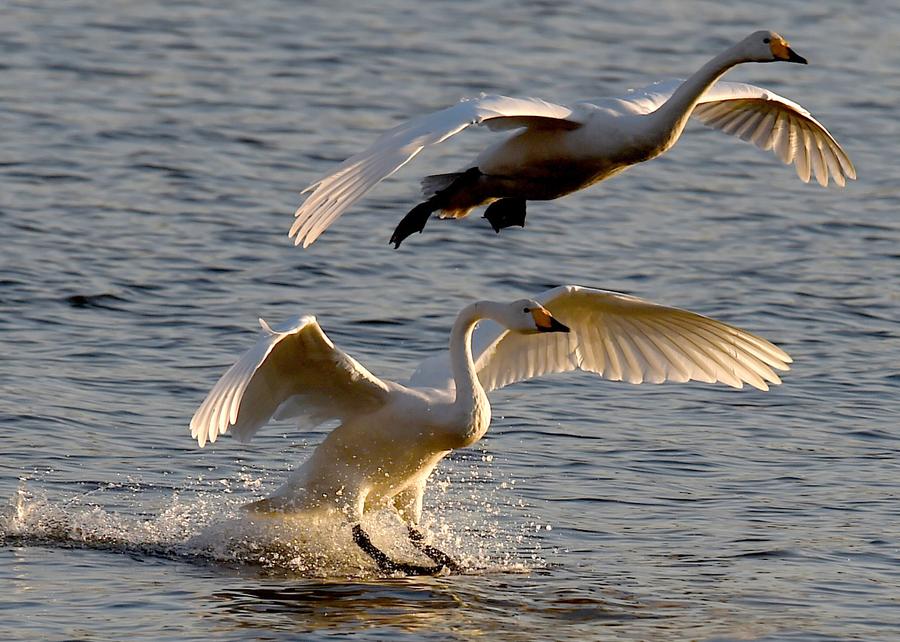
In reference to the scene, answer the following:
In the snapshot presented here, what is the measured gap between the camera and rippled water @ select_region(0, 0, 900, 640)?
30.8ft

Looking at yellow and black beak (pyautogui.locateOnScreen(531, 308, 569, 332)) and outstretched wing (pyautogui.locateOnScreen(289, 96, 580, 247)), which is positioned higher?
outstretched wing (pyautogui.locateOnScreen(289, 96, 580, 247))

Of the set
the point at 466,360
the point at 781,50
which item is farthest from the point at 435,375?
the point at 781,50

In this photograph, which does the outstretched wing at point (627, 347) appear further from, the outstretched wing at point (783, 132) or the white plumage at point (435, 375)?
the outstretched wing at point (783, 132)

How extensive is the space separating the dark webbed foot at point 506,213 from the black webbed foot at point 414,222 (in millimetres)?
362

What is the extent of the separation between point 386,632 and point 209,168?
9174mm

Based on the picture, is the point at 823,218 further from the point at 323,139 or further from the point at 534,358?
the point at 534,358

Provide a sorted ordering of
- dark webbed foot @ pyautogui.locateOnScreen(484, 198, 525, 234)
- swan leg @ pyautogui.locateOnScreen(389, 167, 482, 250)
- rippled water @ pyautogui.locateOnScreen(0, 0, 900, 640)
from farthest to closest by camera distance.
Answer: dark webbed foot @ pyautogui.locateOnScreen(484, 198, 525, 234), swan leg @ pyautogui.locateOnScreen(389, 167, 482, 250), rippled water @ pyautogui.locateOnScreen(0, 0, 900, 640)

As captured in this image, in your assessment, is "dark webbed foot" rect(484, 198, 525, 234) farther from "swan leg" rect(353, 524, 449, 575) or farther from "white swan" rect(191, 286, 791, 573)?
"swan leg" rect(353, 524, 449, 575)

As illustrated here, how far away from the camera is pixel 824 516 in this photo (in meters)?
10.5

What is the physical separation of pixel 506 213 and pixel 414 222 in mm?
528

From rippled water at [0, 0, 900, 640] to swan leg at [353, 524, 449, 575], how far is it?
0.13 m

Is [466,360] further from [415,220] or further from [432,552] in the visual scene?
[432,552]

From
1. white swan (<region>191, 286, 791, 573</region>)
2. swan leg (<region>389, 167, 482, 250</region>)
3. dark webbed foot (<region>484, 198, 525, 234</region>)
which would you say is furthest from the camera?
dark webbed foot (<region>484, 198, 525, 234</region>)

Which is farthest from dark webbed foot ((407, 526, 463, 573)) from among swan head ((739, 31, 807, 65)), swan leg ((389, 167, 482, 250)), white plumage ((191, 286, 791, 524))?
swan head ((739, 31, 807, 65))
